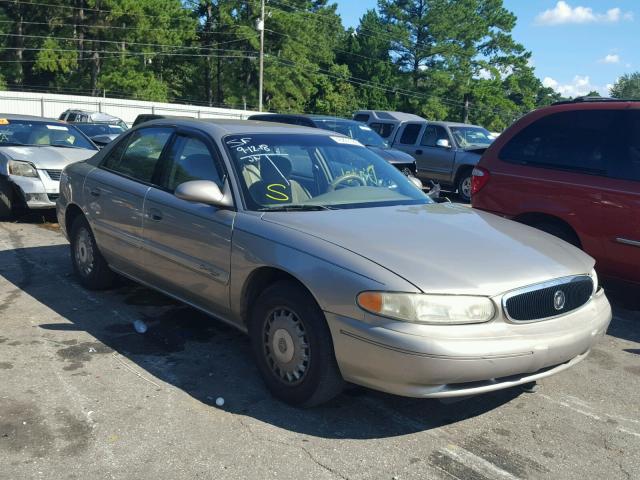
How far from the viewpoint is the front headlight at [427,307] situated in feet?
10.0

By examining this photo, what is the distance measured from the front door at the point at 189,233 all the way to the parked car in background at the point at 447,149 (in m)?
9.92

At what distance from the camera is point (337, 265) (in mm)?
3250

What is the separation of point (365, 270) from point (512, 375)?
37.1 inches

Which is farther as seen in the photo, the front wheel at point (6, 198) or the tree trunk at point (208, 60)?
the tree trunk at point (208, 60)

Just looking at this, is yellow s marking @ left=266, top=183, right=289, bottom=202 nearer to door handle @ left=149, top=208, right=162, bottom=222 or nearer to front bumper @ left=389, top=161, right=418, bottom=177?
door handle @ left=149, top=208, right=162, bottom=222

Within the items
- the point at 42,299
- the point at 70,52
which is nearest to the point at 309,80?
the point at 70,52

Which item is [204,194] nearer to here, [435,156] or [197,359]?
[197,359]

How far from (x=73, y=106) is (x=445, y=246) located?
3797 centimetres

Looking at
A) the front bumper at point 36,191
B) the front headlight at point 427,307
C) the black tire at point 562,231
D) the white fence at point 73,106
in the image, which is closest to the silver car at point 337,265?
the front headlight at point 427,307

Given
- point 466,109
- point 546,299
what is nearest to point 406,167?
point 546,299

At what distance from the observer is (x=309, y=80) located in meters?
57.9

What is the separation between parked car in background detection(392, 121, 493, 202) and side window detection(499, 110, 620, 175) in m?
7.59

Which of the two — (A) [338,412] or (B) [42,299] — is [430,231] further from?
(B) [42,299]

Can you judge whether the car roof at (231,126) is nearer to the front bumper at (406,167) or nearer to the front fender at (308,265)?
the front fender at (308,265)
